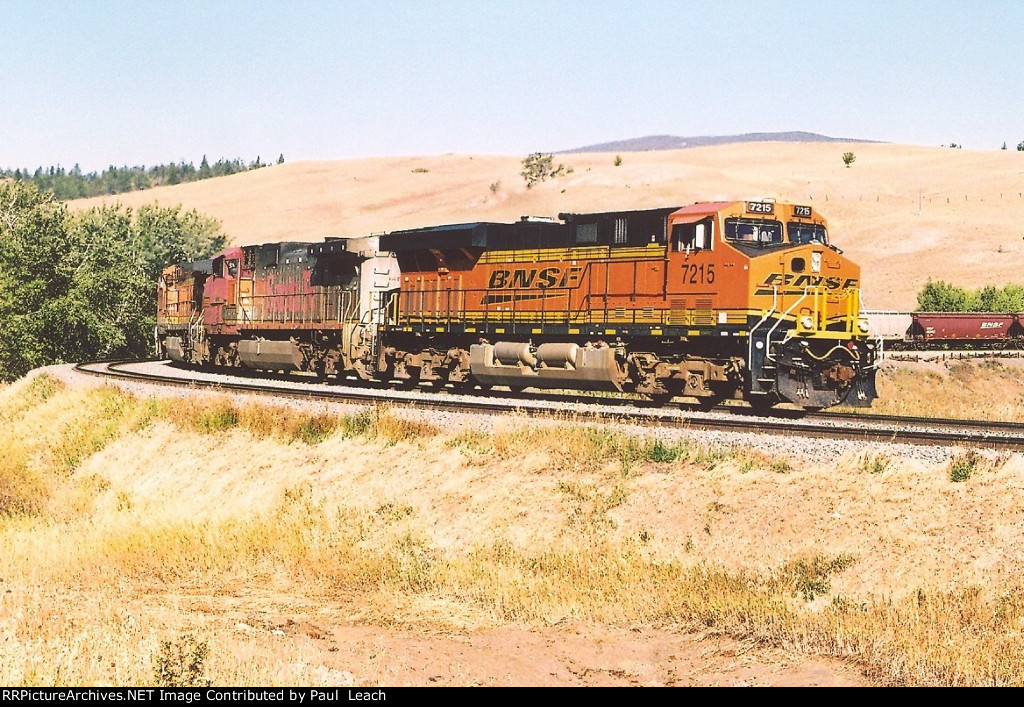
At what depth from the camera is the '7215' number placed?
2012 cm

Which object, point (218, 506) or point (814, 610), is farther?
point (218, 506)

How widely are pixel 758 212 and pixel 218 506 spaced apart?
10.7 m

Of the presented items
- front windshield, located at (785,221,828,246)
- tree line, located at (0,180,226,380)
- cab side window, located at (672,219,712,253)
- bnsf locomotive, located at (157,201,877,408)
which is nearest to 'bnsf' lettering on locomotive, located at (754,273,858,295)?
bnsf locomotive, located at (157,201,877,408)

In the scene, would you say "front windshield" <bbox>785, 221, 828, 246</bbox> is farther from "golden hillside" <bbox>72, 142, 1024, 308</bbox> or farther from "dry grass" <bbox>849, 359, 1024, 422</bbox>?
"golden hillside" <bbox>72, 142, 1024, 308</bbox>

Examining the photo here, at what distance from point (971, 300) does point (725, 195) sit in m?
43.0

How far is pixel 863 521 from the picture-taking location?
12.4 meters

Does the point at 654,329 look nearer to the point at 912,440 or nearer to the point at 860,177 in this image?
the point at 912,440

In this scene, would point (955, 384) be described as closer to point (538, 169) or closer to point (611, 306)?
point (611, 306)

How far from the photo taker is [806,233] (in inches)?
812

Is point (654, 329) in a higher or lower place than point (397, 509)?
higher

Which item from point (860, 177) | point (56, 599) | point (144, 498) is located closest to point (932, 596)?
point (56, 599)

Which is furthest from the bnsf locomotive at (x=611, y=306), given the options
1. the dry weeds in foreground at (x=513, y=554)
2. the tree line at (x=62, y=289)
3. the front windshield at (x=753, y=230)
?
the tree line at (x=62, y=289)

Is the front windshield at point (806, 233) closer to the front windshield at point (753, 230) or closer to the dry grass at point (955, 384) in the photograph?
the front windshield at point (753, 230)

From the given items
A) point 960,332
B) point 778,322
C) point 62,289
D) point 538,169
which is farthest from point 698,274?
point 538,169
